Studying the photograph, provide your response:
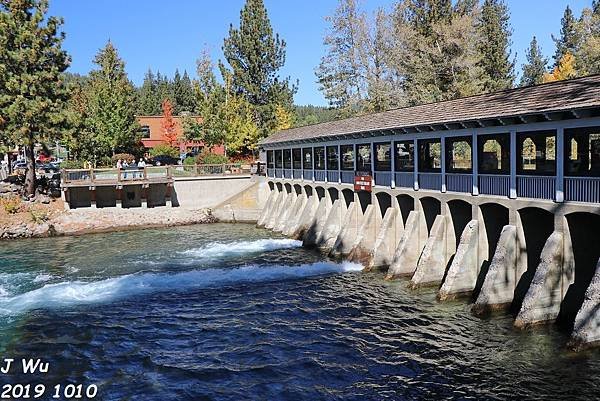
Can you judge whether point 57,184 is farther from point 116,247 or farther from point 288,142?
point 288,142

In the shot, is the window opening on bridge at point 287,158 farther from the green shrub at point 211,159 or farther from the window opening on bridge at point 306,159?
the green shrub at point 211,159

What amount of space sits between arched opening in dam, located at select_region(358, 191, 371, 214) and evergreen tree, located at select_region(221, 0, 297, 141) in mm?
37267

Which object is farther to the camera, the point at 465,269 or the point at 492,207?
the point at 492,207

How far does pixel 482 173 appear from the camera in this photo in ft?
71.4

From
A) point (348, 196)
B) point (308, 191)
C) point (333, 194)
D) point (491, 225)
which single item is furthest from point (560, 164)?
point (308, 191)

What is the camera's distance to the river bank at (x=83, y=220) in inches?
1594

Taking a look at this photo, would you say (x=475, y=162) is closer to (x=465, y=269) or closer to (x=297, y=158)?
(x=465, y=269)

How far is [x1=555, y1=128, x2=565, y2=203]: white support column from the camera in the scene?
17.5m

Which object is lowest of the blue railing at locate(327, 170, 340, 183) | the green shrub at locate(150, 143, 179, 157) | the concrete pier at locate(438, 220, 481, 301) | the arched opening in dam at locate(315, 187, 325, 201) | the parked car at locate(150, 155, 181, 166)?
the concrete pier at locate(438, 220, 481, 301)

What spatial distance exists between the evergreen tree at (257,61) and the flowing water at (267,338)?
143 ft

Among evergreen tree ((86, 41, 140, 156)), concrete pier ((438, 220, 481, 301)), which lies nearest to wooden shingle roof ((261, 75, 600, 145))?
concrete pier ((438, 220, 481, 301))

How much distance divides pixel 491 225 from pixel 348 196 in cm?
1429

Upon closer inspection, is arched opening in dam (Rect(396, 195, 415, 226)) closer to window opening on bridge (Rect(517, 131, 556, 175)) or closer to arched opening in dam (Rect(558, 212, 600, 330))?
window opening on bridge (Rect(517, 131, 556, 175))

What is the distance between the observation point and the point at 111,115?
202 feet
